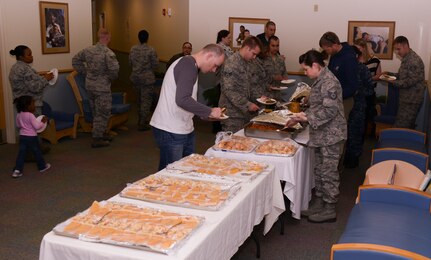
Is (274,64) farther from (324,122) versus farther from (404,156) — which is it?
(324,122)

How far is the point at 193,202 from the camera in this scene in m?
2.70

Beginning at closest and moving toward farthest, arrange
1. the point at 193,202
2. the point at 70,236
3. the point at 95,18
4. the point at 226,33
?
the point at 70,236 < the point at 193,202 < the point at 226,33 < the point at 95,18

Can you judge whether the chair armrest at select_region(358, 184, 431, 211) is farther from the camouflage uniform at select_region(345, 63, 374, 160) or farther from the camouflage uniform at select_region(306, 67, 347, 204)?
the camouflage uniform at select_region(345, 63, 374, 160)

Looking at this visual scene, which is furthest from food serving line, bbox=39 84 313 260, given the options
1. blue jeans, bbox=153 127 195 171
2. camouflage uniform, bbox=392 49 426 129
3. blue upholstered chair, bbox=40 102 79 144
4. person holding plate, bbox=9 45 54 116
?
blue upholstered chair, bbox=40 102 79 144

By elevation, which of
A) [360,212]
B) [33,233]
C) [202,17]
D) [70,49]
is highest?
[202,17]

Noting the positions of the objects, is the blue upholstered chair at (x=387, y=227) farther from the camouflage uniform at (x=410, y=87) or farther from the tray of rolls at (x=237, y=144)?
the camouflage uniform at (x=410, y=87)

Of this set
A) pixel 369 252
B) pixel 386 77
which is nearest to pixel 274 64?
pixel 386 77

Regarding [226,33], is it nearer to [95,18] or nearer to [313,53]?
[313,53]

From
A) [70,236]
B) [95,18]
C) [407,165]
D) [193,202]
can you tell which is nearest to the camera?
[70,236]

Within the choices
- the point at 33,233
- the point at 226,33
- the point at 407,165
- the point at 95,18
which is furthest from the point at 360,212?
the point at 95,18

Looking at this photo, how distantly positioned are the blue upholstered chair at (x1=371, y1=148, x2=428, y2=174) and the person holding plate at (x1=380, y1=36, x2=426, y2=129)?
2658mm

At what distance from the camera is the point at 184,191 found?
2.87m

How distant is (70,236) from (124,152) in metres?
4.93

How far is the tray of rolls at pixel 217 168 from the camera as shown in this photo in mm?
3242
